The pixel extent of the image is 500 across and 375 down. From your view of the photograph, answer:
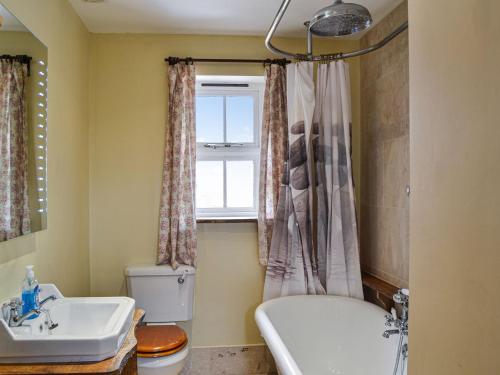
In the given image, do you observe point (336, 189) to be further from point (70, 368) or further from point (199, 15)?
point (70, 368)

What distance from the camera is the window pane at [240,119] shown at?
2727 mm

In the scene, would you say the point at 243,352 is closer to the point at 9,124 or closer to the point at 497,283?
the point at 9,124

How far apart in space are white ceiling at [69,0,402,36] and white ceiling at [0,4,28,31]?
720 millimetres

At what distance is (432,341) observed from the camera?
680 mm

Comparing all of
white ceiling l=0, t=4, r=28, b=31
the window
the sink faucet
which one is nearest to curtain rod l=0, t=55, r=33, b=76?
white ceiling l=0, t=4, r=28, b=31

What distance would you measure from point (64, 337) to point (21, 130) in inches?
34.0

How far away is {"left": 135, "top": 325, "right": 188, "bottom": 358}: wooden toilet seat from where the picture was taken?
1.94 meters

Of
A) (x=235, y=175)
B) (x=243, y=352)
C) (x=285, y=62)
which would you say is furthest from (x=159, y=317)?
(x=285, y=62)

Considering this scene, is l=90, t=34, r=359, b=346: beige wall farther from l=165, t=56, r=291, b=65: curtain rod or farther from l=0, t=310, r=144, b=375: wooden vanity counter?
l=0, t=310, r=144, b=375: wooden vanity counter

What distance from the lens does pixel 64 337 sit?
4.15ft

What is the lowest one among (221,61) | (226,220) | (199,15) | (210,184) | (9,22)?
A: (226,220)

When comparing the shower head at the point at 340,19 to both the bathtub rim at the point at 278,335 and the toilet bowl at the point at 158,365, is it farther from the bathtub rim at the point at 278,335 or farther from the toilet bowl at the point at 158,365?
the toilet bowl at the point at 158,365

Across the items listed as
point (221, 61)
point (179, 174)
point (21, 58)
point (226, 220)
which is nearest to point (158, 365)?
point (226, 220)

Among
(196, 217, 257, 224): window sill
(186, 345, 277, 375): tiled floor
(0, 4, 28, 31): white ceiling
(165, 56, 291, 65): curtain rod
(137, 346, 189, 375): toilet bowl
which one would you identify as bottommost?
(186, 345, 277, 375): tiled floor
